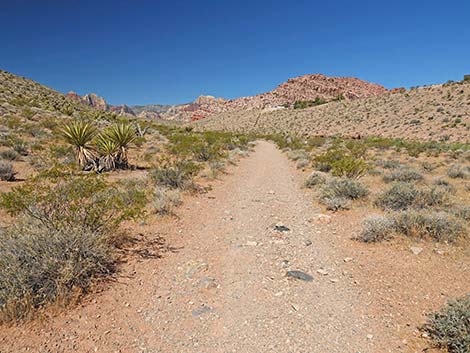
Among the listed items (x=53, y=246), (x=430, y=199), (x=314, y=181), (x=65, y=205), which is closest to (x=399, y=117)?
(x=314, y=181)

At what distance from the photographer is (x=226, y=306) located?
3.47 meters

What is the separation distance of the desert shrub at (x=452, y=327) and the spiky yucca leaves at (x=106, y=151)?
36.0 feet

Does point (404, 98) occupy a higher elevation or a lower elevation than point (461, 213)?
higher

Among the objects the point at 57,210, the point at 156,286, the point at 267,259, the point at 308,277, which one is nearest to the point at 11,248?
the point at 57,210

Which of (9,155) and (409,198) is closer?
A: (409,198)

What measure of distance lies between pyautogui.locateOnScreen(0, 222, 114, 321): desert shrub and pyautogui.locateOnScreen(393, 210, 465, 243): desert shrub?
5.46 m

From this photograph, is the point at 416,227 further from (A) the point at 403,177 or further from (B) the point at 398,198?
(A) the point at 403,177

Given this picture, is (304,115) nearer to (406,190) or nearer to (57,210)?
(406,190)

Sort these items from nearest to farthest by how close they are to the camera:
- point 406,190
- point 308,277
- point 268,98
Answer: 1. point 308,277
2. point 406,190
3. point 268,98

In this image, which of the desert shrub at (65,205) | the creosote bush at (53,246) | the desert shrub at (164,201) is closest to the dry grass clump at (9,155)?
the desert shrub at (164,201)

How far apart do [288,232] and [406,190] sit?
11.7 feet

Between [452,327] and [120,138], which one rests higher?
[120,138]

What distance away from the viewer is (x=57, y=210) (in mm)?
4180

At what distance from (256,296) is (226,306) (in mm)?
456
